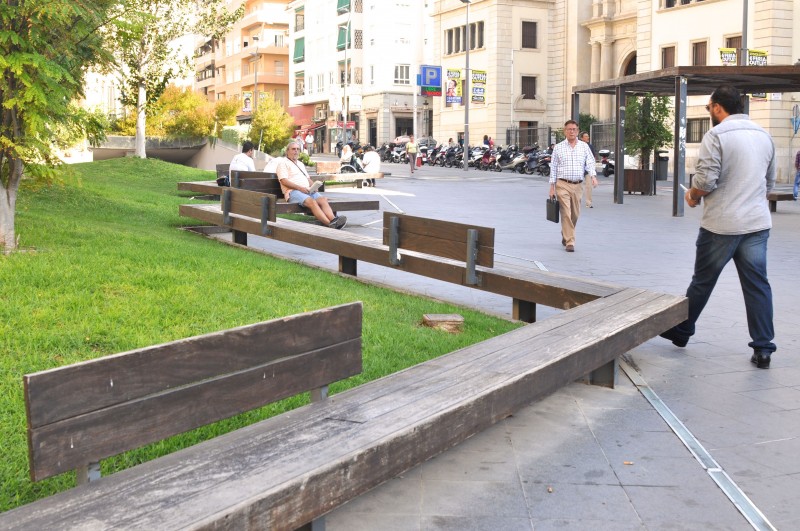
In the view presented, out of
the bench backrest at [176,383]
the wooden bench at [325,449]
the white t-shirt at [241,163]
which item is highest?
the white t-shirt at [241,163]

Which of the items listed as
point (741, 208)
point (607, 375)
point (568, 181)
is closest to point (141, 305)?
point (607, 375)

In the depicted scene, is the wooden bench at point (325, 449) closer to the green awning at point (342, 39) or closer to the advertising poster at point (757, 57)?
the advertising poster at point (757, 57)

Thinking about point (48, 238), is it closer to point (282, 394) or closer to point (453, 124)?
point (282, 394)

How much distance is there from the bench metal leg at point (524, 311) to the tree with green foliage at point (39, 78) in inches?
166

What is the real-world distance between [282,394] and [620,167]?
833 inches

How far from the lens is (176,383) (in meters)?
3.27

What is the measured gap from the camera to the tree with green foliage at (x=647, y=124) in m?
28.3

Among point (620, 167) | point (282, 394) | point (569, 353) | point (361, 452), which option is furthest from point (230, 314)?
point (620, 167)

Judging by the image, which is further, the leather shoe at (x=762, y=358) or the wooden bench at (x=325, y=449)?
the leather shoe at (x=762, y=358)

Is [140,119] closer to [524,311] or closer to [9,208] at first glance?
[9,208]

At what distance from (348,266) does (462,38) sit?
181 feet

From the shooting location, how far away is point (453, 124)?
64062 mm

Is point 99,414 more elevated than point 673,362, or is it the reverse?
point 99,414

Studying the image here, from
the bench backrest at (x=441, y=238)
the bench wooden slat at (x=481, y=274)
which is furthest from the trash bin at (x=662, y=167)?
the bench backrest at (x=441, y=238)
